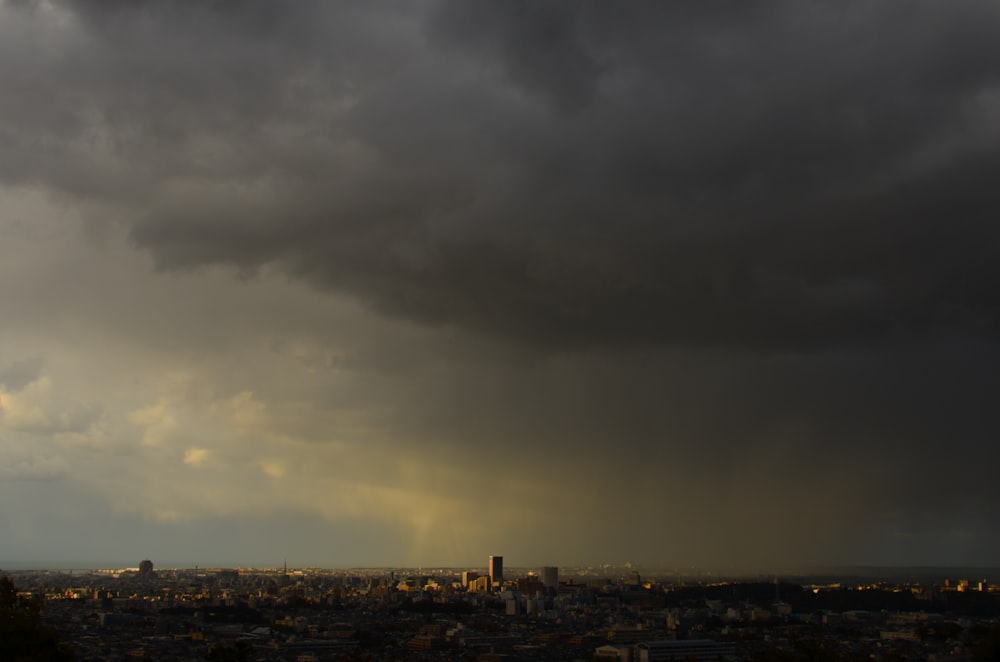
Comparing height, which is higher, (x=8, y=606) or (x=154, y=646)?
(x=8, y=606)

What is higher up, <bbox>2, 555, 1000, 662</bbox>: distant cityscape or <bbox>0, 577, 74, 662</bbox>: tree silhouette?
<bbox>0, 577, 74, 662</bbox>: tree silhouette

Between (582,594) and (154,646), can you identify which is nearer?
(154,646)

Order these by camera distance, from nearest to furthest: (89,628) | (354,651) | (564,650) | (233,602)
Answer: (354,651), (564,650), (89,628), (233,602)

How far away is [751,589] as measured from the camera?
4564 inches

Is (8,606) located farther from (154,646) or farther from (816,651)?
(816,651)

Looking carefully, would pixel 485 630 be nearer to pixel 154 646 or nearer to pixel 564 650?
pixel 564 650

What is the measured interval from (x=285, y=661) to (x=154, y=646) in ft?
37.6

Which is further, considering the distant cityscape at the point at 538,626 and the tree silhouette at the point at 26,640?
the distant cityscape at the point at 538,626

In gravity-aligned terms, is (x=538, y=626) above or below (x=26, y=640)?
below

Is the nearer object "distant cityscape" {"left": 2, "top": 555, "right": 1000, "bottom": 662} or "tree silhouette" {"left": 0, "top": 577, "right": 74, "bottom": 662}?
"tree silhouette" {"left": 0, "top": 577, "right": 74, "bottom": 662}

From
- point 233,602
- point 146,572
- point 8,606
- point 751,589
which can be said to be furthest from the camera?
point 146,572

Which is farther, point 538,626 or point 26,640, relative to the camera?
point 538,626

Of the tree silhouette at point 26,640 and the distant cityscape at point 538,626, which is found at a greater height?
the tree silhouette at point 26,640

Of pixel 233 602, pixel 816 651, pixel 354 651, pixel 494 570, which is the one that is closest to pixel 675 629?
pixel 354 651
